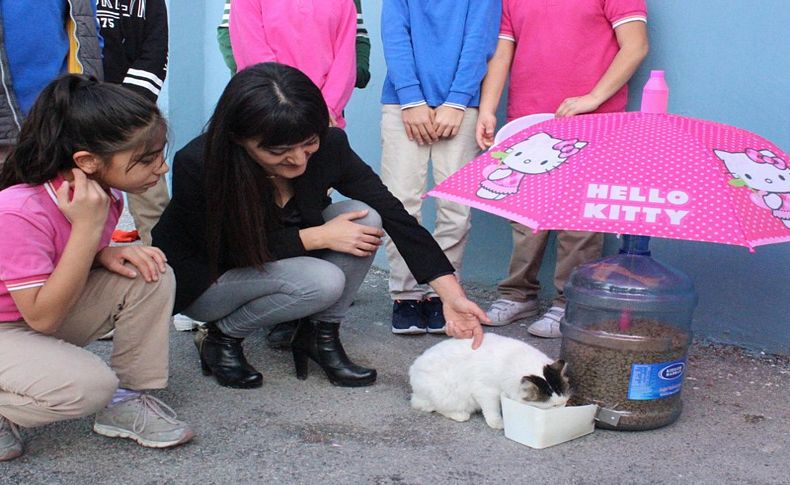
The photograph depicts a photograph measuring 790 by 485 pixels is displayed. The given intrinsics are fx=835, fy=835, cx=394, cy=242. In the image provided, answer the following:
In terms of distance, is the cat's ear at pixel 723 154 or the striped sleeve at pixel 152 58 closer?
the cat's ear at pixel 723 154

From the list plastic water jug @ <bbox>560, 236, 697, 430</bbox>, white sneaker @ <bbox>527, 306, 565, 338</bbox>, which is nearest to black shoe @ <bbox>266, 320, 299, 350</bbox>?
white sneaker @ <bbox>527, 306, 565, 338</bbox>

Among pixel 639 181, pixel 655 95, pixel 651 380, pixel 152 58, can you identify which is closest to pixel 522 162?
pixel 639 181

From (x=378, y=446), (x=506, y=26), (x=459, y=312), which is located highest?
(x=506, y=26)

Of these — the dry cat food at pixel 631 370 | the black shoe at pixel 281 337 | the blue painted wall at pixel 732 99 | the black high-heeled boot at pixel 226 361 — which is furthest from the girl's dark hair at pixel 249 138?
the blue painted wall at pixel 732 99

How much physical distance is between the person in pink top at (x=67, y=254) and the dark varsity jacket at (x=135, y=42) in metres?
1.38

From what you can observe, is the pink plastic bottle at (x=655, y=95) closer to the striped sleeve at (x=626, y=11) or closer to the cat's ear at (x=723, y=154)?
the cat's ear at (x=723, y=154)

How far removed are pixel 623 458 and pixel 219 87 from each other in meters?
4.42

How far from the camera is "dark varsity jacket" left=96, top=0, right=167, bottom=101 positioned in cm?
360

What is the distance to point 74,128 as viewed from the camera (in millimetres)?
2197

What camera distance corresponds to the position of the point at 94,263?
245 cm

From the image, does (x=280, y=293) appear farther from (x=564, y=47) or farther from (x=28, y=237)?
(x=564, y=47)

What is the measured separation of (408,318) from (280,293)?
2.97ft

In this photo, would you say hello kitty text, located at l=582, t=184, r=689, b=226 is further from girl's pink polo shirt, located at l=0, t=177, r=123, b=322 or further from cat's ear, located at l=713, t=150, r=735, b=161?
girl's pink polo shirt, located at l=0, t=177, r=123, b=322

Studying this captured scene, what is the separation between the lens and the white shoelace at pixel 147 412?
7.74 ft
